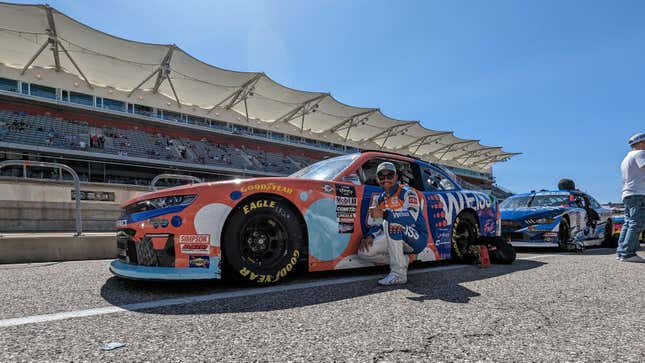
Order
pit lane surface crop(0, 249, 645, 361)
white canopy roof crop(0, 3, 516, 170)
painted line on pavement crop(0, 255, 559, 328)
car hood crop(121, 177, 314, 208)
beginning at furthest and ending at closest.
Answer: white canopy roof crop(0, 3, 516, 170) < car hood crop(121, 177, 314, 208) < painted line on pavement crop(0, 255, 559, 328) < pit lane surface crop(0, 249, 645, 361)

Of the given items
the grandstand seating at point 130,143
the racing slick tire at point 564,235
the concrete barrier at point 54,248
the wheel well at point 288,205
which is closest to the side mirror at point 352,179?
the wheel well at point 288,205

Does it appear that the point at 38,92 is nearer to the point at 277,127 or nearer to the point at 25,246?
the point at 277,127

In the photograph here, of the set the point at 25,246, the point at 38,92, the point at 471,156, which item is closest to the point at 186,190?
the point at 25,246

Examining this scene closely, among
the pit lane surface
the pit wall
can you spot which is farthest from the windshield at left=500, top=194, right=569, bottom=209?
the pit wall

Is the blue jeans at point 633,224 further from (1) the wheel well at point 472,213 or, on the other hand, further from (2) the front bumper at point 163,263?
(2) the front bumper at point 163,263

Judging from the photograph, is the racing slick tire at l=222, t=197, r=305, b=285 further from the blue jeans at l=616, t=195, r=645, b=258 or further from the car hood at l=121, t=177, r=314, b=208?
the blue jeans at l=616, t=195, r=645, b=258

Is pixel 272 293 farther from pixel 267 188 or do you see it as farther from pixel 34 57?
pixel 34 57

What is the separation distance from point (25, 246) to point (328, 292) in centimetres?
448

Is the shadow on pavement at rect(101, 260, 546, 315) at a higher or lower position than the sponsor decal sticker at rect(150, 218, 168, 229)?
lower

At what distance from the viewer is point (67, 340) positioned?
1743 mm

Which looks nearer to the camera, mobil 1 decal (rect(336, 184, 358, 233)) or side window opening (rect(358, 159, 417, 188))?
mobil 1 decal (rect(336, 184, 358, 233))

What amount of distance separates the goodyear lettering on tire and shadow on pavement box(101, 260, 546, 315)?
0.46ft

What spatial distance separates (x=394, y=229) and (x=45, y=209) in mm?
10050

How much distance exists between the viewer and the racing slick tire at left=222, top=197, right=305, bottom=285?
2.94m
